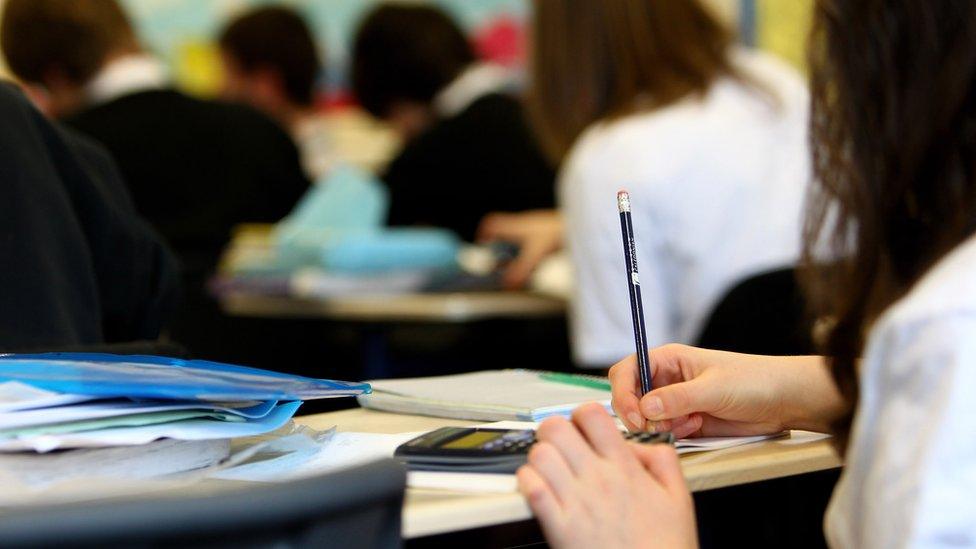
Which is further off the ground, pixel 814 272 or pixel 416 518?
pixel 814 272

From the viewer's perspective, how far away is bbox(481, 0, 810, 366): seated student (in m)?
2.15

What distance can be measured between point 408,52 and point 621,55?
1.61m

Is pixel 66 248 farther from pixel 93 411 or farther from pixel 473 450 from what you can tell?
pixel 473 450

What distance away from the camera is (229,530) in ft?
1.74

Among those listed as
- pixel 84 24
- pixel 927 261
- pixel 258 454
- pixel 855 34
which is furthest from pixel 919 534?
pixel 84 24

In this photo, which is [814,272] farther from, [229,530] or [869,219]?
[229,530]

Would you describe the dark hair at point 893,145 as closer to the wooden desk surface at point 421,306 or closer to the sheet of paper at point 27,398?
the sheet of paper at point 27,398

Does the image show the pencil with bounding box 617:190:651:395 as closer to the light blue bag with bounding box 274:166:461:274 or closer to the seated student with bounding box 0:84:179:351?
the seated student with bounding box 0:84:179:351

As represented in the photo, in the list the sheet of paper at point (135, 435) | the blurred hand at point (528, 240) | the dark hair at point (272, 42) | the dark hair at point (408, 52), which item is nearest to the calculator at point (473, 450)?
the sheet of paper at point (135, 435)

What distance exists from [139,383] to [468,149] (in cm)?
289

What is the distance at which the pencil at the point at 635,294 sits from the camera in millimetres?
936

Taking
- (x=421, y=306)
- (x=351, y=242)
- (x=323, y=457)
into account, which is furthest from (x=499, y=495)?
(x=351, y=242)

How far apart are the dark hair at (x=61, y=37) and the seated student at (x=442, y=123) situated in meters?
0.79

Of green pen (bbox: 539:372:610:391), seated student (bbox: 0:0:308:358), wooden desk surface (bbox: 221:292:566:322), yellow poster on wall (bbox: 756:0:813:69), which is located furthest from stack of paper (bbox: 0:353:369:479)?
yellow poster on wall (bbox: 756:0:813:69)
